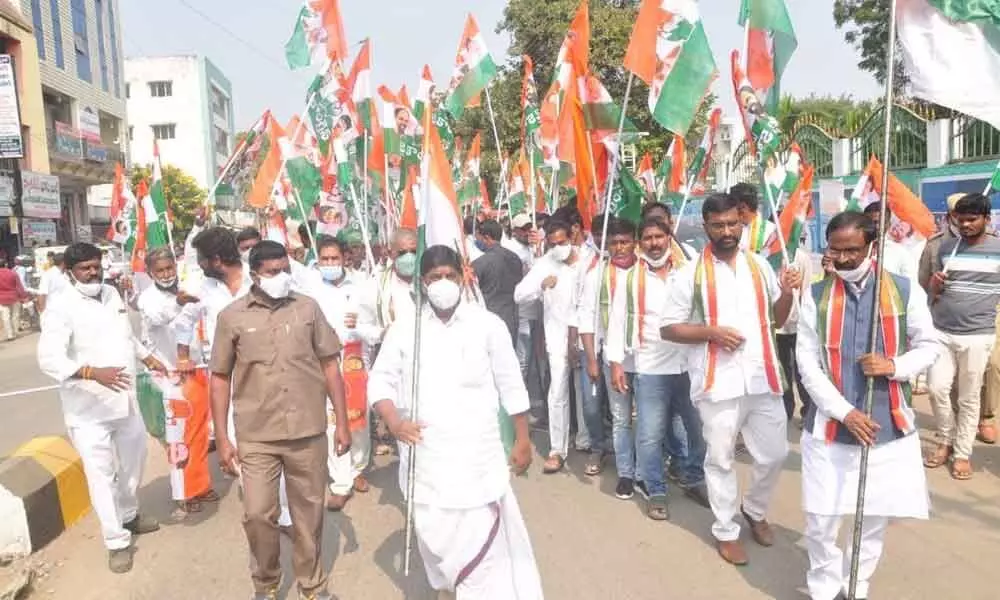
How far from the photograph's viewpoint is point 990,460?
18.1 feet

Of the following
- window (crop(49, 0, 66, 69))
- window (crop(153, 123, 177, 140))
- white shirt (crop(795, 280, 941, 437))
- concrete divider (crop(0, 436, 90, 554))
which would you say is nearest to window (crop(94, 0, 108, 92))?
window (crop(49, 0, 66, 69))

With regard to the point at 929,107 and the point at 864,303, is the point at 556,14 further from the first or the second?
the point at 864,303

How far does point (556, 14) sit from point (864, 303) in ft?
67.8

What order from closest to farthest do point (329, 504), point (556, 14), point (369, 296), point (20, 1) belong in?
point (329, 504)
point (369, 296)
point (556, 14)
point (20, 1)

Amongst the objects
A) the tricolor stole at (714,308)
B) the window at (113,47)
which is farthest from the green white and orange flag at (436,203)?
the window at (113,47)

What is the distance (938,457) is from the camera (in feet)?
17.9

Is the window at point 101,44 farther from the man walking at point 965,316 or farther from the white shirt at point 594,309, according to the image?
the man walking at point 965,316

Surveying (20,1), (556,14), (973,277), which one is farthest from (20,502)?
(20,1)

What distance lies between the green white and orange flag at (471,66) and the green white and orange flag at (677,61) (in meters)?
3.51

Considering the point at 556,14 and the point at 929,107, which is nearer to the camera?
the point at 929,107

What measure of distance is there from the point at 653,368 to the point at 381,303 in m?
1.90

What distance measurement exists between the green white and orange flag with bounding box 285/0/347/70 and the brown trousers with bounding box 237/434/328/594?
4.88 m

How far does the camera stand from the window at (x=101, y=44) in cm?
3478

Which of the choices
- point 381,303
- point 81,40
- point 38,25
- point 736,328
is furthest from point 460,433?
point 81,40
